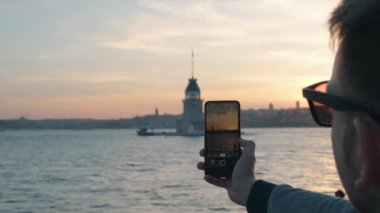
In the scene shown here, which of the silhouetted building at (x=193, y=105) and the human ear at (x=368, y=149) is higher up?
the silhouetted building at (x=193, y=105)

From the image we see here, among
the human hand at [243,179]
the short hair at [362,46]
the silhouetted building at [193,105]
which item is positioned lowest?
the human hand at [243,179]

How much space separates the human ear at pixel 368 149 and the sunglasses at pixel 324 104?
0.04 ft

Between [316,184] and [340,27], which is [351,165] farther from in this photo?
[316,184]

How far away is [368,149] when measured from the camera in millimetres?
840

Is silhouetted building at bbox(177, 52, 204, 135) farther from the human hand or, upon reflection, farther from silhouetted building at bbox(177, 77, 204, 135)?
the human hand

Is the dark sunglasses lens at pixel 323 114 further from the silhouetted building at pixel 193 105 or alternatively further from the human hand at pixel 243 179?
the silhouetted building at pixel 193 105

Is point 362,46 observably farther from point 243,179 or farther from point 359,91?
point 243,179

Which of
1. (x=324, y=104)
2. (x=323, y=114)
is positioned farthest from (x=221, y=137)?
(x=324, y=104)

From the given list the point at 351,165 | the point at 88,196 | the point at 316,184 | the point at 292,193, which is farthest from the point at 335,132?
the point at 316,184

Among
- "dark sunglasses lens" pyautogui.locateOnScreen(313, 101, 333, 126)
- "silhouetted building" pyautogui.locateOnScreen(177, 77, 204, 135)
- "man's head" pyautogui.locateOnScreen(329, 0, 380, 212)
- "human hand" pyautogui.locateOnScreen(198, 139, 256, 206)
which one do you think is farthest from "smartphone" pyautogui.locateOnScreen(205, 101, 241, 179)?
"silhouetted building" pyautogui.locateOnScreen(177, 77, 204, 135)

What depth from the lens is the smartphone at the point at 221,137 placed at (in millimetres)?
1564

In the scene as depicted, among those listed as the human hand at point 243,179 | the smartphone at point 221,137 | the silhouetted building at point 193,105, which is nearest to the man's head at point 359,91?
the human hand at point 243,179

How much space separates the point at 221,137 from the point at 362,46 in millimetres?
868

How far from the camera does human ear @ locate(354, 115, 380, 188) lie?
840 millimetres
